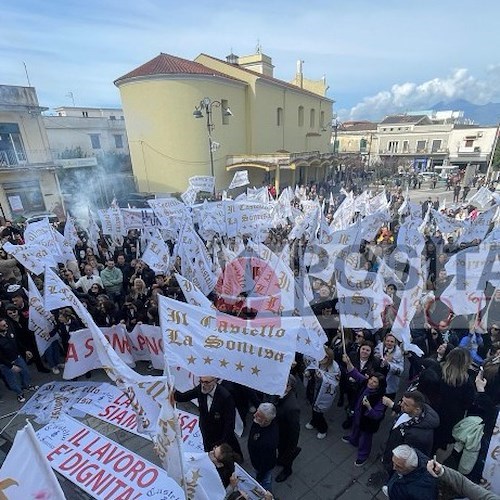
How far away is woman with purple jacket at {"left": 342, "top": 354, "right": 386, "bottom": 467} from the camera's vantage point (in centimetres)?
424

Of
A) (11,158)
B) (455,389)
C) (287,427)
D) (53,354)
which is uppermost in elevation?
(11,158)

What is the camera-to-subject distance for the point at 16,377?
5.88 m

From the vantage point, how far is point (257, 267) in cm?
820

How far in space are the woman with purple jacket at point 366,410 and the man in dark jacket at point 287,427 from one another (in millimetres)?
900

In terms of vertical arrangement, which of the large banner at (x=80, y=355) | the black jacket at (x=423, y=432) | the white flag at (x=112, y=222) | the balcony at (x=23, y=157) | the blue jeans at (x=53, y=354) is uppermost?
the balcony at (x=23, y=157)

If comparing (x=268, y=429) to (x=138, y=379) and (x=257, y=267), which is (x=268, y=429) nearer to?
(x=138, y=379)

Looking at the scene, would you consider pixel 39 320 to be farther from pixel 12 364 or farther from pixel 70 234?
pixel 70 234

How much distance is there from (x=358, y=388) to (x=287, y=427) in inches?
49.8

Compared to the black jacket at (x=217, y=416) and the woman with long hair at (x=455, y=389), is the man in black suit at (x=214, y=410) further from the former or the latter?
the woman with long hair at (x=455, y=389)

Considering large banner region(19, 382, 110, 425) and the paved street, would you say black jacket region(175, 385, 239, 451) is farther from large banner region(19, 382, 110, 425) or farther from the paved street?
Answer: large banner region(19, 382, 110, 425)

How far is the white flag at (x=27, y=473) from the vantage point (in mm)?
2316

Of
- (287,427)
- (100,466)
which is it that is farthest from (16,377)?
(287,427)

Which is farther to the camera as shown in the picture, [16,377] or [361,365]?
[16,377]

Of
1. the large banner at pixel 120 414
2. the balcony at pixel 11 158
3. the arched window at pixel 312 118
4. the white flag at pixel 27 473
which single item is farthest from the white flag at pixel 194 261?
the arched window at pixel 312 118
